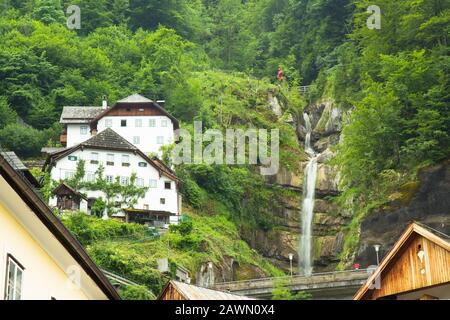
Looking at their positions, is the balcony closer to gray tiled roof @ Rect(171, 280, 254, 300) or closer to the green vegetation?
the green vegetation

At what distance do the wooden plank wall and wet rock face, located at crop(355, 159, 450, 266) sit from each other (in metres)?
40.8

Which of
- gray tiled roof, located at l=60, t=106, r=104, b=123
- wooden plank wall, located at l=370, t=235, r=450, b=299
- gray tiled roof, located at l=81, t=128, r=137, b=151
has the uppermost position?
gray tiled roof, located at l=60, t=106, r=104, b=123

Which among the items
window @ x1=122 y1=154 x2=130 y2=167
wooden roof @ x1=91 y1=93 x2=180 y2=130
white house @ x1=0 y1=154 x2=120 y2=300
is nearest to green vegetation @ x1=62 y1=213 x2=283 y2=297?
window @ x1=122 y1=154 x2=130 y2=167

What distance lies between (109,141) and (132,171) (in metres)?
3.40

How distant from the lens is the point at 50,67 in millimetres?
86312

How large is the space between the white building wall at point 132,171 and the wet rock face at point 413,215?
571 inches

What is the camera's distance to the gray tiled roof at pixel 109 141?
6819cm

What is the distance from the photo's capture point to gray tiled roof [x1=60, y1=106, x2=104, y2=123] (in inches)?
3014

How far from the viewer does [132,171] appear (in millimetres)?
67375

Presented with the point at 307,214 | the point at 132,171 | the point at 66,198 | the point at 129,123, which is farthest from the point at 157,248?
the point at 307,214

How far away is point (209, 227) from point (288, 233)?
8524 mm

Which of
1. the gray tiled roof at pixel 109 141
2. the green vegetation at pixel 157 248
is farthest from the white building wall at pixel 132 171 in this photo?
the green vegetation at pixel 157 248

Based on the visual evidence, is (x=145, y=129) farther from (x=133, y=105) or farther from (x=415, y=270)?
(x=415, y=270)

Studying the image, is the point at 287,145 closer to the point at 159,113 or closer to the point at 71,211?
the point at 159,113
